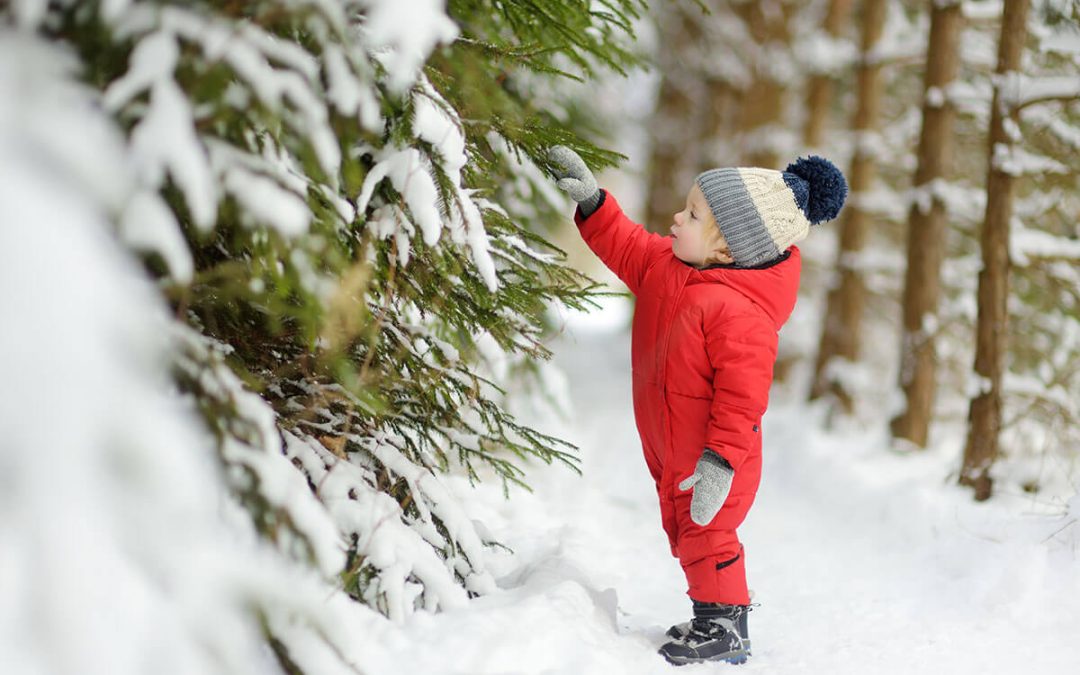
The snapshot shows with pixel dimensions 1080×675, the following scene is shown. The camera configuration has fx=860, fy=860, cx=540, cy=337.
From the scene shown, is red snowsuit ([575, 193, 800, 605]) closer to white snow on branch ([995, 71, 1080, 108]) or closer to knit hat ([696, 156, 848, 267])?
knit hat ([696, 156, 848, 267])

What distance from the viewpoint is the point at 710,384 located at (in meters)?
3.09

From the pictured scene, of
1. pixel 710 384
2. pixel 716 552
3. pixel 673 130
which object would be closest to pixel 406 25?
pixel 710 384

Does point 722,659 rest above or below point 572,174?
below

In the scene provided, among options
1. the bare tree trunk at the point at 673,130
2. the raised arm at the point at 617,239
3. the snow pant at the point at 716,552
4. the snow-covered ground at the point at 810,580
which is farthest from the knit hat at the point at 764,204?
the bare tree trunk at the point at 673,130

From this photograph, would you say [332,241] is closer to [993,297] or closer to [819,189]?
[819,189]

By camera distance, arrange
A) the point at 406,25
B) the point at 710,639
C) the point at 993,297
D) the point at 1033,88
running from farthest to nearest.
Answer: the point at 993,297 < the point at 1033,88 < the point at 710,639 < the point at 406,25

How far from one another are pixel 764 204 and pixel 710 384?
672mm

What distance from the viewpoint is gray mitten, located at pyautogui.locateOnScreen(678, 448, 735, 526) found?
114 inches

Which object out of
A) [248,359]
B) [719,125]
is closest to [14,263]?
[248,359]

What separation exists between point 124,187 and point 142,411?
0.45 meters

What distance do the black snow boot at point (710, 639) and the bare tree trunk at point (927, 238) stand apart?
399 cm

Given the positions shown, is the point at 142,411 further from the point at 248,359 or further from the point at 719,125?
the point at 719,125

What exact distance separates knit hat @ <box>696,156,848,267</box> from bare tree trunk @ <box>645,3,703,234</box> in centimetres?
887

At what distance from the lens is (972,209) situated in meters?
7.20
